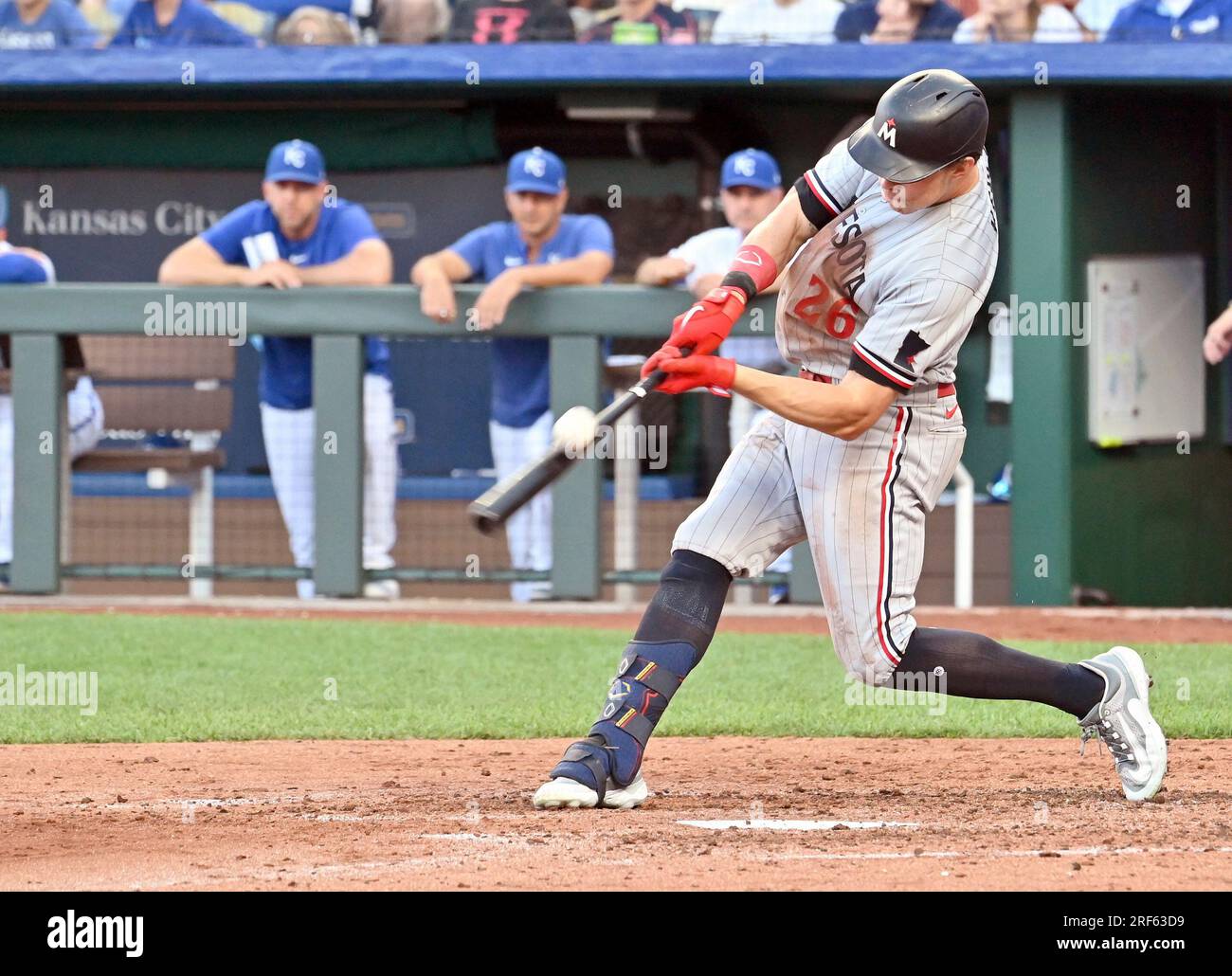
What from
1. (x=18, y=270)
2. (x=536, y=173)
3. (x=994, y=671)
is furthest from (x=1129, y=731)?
(x=18, y=270)

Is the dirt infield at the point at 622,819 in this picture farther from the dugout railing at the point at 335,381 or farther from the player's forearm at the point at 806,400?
the dugout railing at the point at 335,381

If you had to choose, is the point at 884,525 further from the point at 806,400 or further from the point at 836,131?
the point at 836,131

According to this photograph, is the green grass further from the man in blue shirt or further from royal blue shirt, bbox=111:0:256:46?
royal blue shirt, bbox=111:0:256:46

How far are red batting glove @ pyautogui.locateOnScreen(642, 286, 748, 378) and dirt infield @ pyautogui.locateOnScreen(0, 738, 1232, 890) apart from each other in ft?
3.16

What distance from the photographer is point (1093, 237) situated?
9.27 meters

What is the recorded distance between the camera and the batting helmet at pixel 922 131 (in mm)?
3771

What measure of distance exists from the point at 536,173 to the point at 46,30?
9.79 ft

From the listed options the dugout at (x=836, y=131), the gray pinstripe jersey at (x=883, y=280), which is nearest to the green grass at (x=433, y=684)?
the gray pinstripe jersey at (x=883, y=280)

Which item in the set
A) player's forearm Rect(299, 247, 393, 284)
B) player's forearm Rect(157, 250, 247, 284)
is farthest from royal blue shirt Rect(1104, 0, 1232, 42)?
player's forearm Rect(157, 250, 247, 284)

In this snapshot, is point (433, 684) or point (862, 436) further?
point (433, 684)

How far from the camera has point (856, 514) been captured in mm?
3998

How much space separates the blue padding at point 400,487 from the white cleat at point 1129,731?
4495mm
